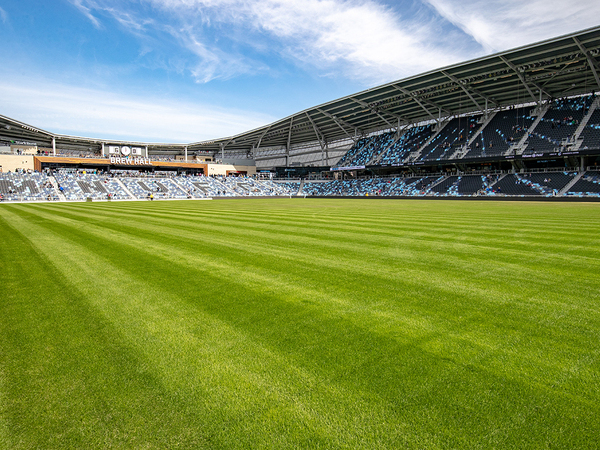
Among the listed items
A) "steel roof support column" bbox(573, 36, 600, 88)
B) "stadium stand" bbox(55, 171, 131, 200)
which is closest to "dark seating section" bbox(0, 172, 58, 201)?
"stadium stand" bbox(55, 171, 131, 200)

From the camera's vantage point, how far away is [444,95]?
48.8 metres

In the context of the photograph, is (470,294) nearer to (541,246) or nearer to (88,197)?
(541,246)

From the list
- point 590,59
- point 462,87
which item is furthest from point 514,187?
point 462,87

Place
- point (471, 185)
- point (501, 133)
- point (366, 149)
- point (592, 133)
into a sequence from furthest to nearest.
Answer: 1. point (366, 149)
2. point (501, 133)
3. point (471, 185)
4. point (592, 133)

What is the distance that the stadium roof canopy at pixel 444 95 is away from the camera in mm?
35344

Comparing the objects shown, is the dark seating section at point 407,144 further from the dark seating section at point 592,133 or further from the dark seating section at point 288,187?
the dark seating section at point 592,133

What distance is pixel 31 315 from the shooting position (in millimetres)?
4359

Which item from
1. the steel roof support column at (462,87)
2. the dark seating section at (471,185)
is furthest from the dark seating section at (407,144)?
the dark seating section at (471,185)

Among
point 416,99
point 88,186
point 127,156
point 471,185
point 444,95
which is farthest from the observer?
point 127,156

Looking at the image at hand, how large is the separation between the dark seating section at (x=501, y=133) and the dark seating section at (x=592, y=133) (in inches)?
262

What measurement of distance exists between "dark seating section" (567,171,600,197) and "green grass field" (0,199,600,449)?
3823 cm

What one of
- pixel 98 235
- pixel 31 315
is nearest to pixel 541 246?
pixel 31 315

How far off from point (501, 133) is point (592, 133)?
10690mm

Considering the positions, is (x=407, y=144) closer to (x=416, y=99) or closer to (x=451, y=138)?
(x=451, y=138)
